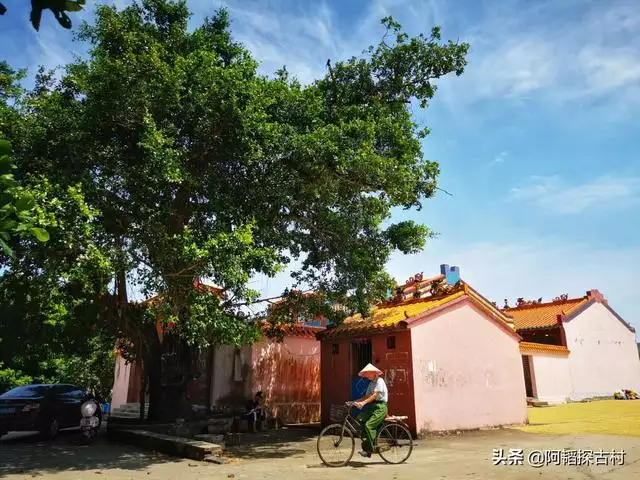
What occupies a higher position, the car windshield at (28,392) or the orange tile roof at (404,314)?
the orange tile roof at (404,314)

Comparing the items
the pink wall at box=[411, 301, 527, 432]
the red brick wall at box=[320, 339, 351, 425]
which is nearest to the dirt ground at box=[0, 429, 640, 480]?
the pink wall at box=[411, 301, 527, 432]

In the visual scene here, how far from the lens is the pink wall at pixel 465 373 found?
45.1 ft

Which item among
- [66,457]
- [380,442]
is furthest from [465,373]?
[66,457]

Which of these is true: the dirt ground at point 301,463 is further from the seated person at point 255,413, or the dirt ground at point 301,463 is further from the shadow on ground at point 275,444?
the seated person at point 255,413

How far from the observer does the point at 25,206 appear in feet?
10.2

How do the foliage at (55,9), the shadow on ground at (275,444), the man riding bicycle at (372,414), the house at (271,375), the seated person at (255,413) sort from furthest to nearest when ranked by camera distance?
the house at (271,375) → the seated person at (255,413) → the shadow on ground at (275,444) → the man riding bicycle at (372,414) → the foliage at (55,9)

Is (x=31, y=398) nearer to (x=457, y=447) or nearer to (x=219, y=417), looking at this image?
(x=219, y=417)

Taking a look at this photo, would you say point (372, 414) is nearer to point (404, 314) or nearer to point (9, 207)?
point (404, 314)

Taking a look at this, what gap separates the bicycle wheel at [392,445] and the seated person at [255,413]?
7437 millimetres

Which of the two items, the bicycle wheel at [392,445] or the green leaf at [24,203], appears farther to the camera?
the bicycle wheel at [392,445]

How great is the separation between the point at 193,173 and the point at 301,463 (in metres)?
6.38

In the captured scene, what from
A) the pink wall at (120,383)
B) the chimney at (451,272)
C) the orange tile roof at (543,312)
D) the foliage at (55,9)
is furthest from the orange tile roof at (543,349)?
the foliage at (55,9)

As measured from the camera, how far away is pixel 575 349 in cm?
2725

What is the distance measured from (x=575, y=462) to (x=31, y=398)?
12756 millimetres
